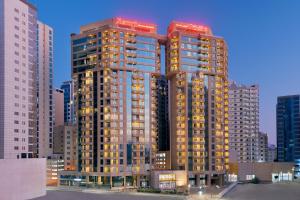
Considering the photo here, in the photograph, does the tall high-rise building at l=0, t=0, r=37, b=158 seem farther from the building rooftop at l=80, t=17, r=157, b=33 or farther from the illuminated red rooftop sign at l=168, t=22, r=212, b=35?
the illuminated red rooftop sign at l=168, t=22, r=212, b=35

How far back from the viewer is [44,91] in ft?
627

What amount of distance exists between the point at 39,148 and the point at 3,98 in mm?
64604

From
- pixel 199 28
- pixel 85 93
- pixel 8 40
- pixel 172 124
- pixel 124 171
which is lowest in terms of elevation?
pixel 124 171

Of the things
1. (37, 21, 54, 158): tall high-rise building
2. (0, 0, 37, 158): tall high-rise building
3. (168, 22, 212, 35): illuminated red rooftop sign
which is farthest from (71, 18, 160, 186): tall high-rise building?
(0, 0, 37, 158): tall high-rise building

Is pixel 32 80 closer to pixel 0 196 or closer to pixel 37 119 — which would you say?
pixel 37 119

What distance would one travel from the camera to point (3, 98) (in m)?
129

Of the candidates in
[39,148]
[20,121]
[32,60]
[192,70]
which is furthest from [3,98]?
[192,70]

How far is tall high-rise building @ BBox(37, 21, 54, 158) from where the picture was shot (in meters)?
188

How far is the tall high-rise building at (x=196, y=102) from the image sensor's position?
575 ft

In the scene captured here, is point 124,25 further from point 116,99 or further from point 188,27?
point 116,99

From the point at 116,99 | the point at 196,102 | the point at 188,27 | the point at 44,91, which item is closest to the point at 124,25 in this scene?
the point at 188,27

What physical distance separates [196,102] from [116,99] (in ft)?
106

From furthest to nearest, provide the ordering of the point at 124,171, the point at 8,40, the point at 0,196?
1. the point at 124,171
2. the point at 8,40
3. the point at 0,196

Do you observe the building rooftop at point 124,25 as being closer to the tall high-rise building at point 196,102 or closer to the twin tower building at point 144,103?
the twin tower building at point 144,103
